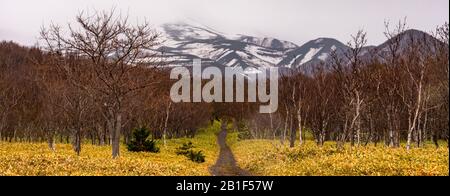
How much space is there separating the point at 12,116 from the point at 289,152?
59.6 m

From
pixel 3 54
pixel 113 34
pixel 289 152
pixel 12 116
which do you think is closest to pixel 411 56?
pixel 289 152

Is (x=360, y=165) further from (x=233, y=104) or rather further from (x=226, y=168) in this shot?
(x=233, y=104)

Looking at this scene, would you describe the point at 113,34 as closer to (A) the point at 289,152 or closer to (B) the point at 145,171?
(B) the point at 145,171

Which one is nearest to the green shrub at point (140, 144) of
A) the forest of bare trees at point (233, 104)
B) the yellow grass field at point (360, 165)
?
the forest of bare trees at point (233, 104)

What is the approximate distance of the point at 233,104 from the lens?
13300cm

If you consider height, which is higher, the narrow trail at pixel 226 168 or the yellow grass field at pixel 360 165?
the yellow grass field at pixel 360 165

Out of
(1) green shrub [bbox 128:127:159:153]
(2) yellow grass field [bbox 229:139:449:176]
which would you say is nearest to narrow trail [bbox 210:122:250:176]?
(2) yellow grass field [bbox 229:139:449:176]

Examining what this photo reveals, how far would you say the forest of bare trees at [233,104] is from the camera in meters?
33.5

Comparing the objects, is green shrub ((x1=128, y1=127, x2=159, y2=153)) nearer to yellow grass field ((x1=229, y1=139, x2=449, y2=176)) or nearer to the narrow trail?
the narrow trail

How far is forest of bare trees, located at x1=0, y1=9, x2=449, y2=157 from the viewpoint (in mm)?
33500

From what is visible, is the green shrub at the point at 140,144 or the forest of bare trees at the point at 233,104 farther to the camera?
the green shrub at the point at 140,144

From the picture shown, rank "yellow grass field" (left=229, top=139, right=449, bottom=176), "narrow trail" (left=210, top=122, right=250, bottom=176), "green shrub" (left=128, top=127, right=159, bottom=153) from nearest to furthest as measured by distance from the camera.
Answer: "yellow grass field" (left=229, top=139, right=449, bottom=176)
"narrow trail" (left=210, top=122, right=250, bottom=176)
"green shrub" (left=128, top=127, right=159, bottom=153)

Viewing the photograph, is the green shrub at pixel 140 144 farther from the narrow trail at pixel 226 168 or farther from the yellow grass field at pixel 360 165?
the yellow grass field at pixel 360 165
